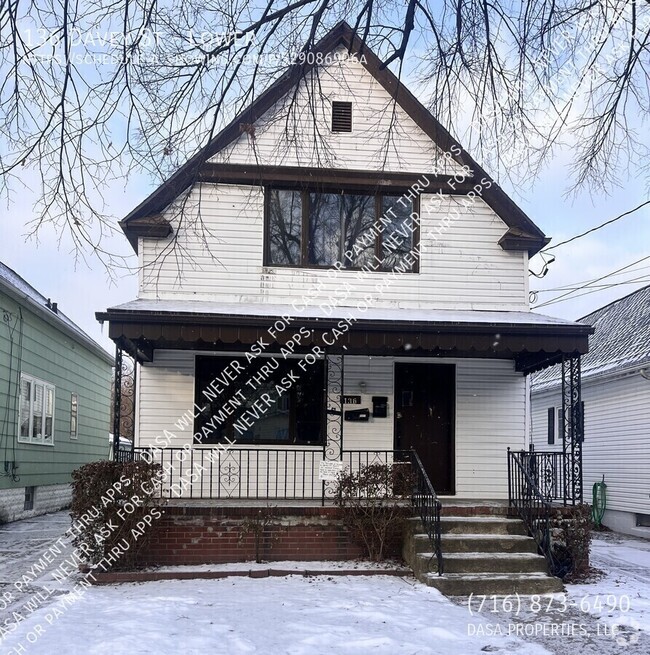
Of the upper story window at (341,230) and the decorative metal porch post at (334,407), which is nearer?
the decorative metal porch post at (334,407)

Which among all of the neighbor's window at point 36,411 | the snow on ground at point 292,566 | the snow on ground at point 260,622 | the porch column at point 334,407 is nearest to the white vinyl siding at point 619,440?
the porch column at point 334,407

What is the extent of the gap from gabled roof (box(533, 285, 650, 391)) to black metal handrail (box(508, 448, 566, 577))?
5.36 metres

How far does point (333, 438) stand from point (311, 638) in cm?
496

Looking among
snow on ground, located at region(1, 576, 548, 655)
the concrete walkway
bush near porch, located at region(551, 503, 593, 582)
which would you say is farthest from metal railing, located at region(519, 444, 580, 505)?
the concrete walkway

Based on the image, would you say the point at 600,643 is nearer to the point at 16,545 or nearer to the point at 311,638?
the point at 311,638

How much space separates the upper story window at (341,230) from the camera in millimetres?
11477

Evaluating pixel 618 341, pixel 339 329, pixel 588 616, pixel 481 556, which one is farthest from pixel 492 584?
pixel 618 341

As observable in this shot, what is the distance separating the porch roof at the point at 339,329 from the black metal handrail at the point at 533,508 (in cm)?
155

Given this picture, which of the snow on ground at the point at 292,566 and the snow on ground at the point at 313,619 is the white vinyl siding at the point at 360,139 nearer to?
the snow on ground at the point at 292,566

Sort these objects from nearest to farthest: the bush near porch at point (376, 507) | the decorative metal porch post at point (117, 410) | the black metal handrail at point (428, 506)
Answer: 1. the black metal handrail at point (428, 506)
2. the bush near porch at point (376, 507)
3. the decorative metal porch post at point (117, 410)

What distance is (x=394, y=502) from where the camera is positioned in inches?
365

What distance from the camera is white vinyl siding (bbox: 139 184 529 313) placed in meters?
11.1

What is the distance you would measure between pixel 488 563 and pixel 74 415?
13.2m

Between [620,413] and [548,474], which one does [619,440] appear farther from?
[548,474]
